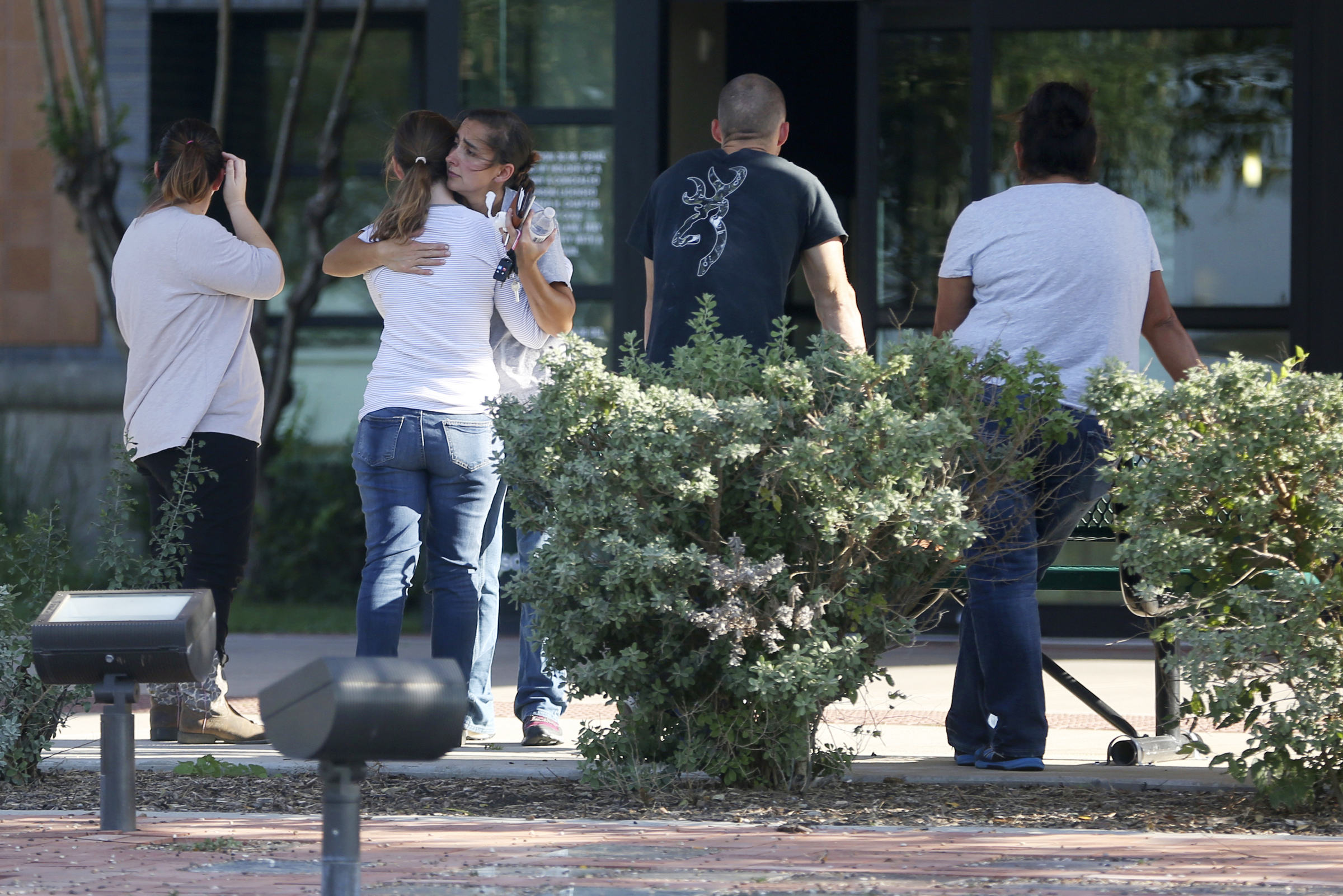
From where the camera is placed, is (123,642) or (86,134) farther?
(86,134)

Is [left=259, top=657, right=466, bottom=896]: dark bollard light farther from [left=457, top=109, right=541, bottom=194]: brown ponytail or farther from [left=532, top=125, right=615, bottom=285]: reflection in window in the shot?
[left=532, top=125, right=615, bottom=285]: reflection in window

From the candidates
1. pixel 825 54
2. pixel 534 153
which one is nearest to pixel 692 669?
pixel 534 153

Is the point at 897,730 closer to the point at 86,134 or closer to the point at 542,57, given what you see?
the point at 542,57

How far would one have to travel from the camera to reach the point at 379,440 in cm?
499

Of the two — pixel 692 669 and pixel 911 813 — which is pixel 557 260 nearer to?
pixel 692 669

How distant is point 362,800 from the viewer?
4523 mm

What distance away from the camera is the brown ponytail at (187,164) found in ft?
17.6

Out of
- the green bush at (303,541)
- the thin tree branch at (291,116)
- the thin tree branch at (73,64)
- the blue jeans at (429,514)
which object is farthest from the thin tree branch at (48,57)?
the blue jeans at (429,514)

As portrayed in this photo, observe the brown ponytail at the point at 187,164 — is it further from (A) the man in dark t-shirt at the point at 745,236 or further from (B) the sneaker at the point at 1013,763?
(B) the sneaker at the point at 1013,763

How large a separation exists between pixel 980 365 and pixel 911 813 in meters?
1.15

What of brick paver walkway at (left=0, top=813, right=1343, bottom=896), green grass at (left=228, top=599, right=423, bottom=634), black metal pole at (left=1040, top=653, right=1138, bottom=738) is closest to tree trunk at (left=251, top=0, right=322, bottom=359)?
green grass at (left=228, top=599, right=423, bottom=634)

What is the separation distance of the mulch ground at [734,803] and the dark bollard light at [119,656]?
0.37m

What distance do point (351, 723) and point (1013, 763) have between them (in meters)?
2.42

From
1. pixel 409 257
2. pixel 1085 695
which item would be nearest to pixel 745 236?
pixel 409 257
